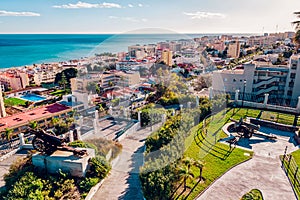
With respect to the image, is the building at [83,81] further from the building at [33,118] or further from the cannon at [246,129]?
the cannon at [246,129]

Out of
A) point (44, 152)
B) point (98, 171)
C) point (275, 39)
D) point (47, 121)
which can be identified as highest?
point (275, 39)

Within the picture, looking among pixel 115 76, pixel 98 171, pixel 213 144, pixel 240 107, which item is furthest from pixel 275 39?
pixel 98 171

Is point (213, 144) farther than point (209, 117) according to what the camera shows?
No

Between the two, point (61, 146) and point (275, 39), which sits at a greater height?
point (275, 39)

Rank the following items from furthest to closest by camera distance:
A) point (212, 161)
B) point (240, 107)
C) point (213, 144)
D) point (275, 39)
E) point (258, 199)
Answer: point (275, 39), point (240, 107), point (213, 144), point (212, 161), point (258, 199)

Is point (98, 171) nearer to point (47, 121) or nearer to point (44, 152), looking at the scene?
point (44, 152)

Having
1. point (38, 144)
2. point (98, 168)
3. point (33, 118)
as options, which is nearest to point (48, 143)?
point (38, 144)
